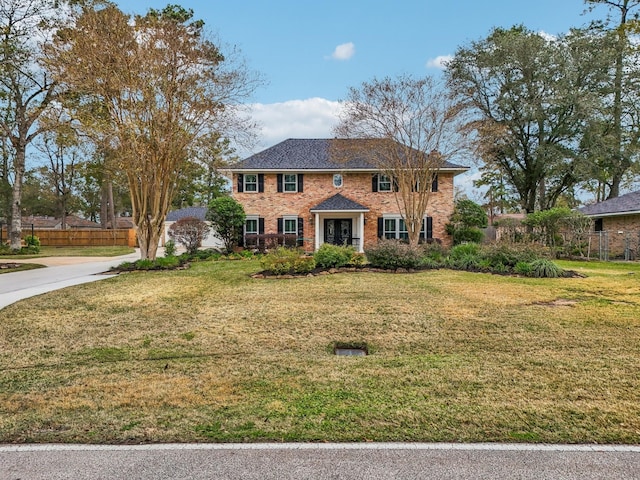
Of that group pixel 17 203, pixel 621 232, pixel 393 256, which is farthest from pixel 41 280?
pixel 621 232

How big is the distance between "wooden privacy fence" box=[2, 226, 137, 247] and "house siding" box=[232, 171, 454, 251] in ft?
49.3

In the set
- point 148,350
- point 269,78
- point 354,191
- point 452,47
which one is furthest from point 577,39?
point 148,350

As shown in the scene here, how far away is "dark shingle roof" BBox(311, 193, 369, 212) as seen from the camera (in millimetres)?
20281

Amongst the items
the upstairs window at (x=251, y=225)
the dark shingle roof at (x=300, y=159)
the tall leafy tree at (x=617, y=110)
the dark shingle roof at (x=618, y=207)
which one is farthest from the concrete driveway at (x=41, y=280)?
the tall leafy tree at (x=617, y=110)

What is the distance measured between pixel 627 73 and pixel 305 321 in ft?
87.0

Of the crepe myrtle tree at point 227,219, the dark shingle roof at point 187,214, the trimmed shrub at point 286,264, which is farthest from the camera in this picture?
the dark shingle roof at point 187,214

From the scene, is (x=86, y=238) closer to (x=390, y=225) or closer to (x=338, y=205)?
(x=338, y=205)

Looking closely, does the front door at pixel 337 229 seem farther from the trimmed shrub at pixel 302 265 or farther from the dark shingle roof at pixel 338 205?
the trimmed shrub at pixel 302 265

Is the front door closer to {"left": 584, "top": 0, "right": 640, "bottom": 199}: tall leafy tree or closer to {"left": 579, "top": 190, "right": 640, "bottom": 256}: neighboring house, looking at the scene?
{"left": 579, "top": 190, "right": 640, "bottom": 256}: neighboring house

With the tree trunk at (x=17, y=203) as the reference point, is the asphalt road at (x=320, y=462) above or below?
below

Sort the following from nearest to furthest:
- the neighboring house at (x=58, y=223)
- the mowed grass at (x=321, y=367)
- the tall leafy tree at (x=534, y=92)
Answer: the mowed grass at (x=321, y=367) → the tall leafy tree at (x=534, y=92) → the neighboring house at (x=58, y=223)

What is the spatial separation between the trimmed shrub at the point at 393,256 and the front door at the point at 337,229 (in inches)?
367

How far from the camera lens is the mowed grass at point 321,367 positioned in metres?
3.23

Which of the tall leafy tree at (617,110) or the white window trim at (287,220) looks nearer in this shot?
the white window trim at (287,220)
